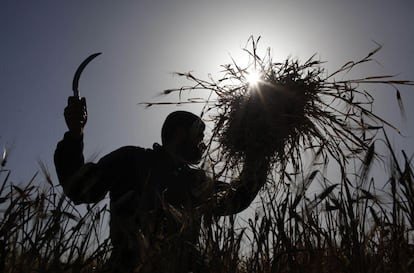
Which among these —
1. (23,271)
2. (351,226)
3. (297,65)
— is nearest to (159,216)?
(23,271)

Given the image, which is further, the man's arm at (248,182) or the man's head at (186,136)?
the man's head at (186,136)

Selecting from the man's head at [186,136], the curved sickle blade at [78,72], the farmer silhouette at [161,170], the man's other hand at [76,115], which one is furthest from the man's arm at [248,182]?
the curved sickle blade at [78,72]

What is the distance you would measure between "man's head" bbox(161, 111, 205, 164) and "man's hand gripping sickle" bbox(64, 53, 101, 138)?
0.56 meters

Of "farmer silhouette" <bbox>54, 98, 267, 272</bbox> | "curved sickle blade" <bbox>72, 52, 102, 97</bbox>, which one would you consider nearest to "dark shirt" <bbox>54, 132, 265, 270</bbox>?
"farmer silhouette" <bbox>54, 98, 267, 272</bbox>

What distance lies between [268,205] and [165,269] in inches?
22.4

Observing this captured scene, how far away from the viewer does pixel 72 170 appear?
283 centimetres

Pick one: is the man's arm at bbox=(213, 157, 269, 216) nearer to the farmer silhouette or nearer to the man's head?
the farmer silhouette

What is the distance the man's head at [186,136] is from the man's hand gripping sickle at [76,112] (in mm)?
559

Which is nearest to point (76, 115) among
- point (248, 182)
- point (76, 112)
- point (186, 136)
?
point (76, 112)

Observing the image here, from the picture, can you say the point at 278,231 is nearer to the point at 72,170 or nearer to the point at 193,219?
the point at 193,219

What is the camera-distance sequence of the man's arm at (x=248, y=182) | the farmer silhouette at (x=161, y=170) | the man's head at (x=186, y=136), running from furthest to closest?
the man's head at (x=186, y=136) < the man's arm at (x=248, y=182) < the farmer silhouette at (x=161, y=170)

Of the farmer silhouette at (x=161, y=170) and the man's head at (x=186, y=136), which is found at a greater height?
the man's head at (x=186, y=136)

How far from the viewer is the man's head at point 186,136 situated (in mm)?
2988

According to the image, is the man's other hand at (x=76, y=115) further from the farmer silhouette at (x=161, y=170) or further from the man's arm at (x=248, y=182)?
the man's arm at (x=248, y=182)
